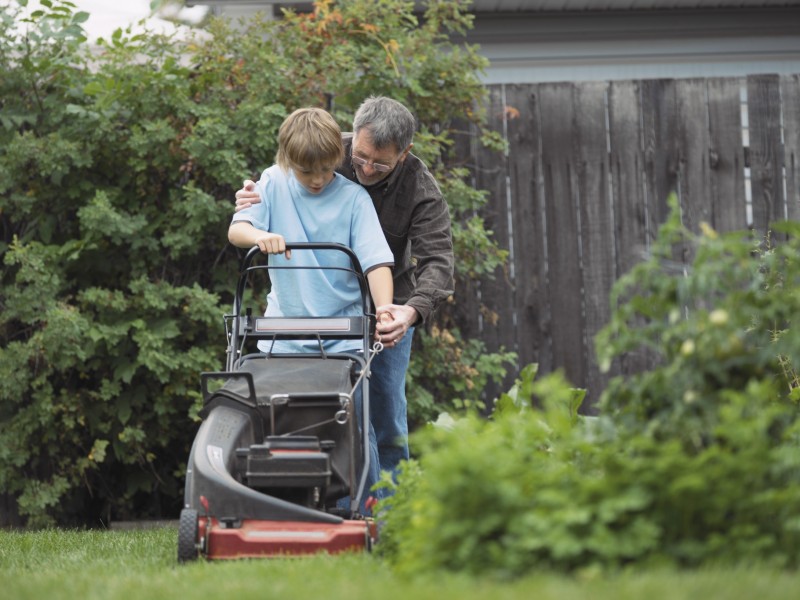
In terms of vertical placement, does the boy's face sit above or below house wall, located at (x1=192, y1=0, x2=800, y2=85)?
below

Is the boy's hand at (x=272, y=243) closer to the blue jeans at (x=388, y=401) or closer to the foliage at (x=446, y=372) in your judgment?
the blue jeans at (x=388, y=401)

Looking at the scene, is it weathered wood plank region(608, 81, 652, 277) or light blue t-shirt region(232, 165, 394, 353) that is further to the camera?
weathered wood plank region(608, 81, 652, 277)

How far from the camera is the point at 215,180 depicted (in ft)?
20.2

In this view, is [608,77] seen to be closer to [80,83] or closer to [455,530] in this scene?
[80,83]

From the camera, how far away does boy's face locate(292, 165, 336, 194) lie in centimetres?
440

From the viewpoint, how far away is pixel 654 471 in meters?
2.65

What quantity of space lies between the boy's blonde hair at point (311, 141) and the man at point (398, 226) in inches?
9.1

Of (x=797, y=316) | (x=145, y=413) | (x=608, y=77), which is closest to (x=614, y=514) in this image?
(x=797, y=316)

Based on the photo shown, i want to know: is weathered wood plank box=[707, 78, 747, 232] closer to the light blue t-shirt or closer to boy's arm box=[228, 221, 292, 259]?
the light blue t-shirt

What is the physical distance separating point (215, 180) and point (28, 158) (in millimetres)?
939

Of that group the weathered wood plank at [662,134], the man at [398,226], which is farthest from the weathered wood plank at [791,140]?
the man at [398,226]

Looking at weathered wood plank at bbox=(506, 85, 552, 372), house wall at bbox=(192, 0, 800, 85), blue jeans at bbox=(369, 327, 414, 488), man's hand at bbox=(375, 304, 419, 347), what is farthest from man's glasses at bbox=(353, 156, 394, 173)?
house wall at bbox=(192, 0, 800, 85)

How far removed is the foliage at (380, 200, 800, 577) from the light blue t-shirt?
64.6 inches

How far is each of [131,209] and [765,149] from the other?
12.0 ft
